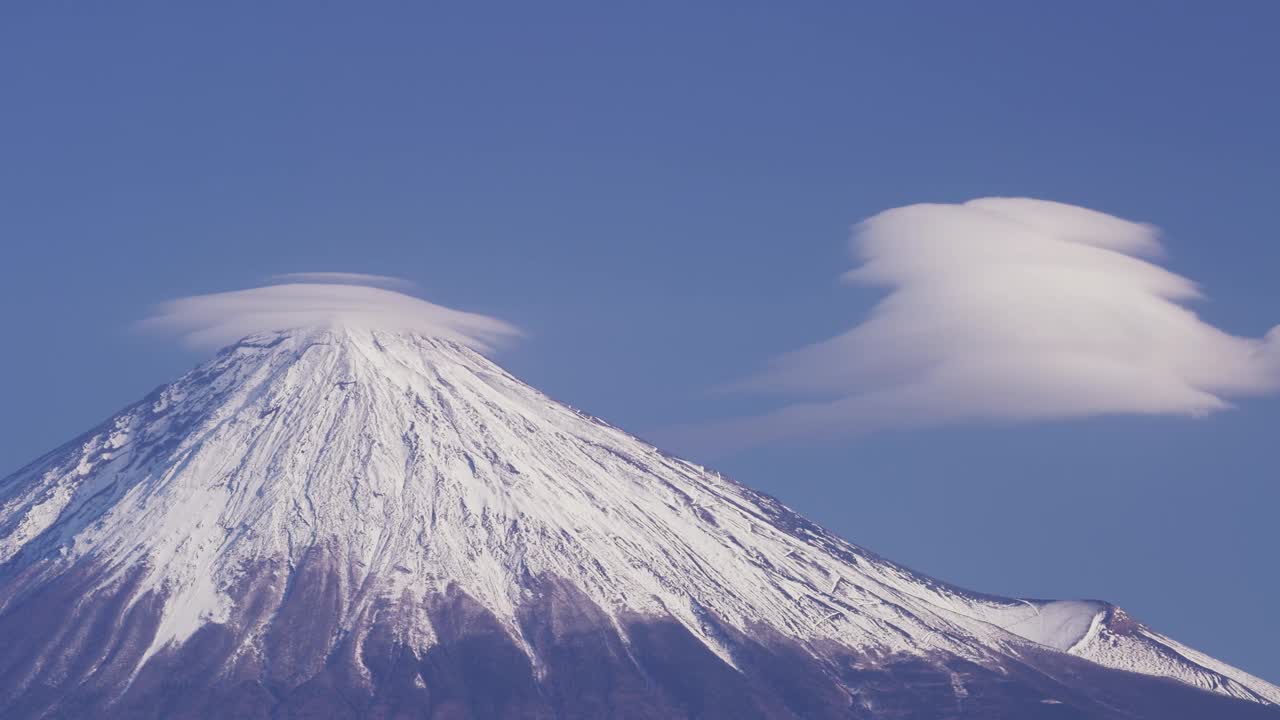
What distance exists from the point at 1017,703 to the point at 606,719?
115 feet

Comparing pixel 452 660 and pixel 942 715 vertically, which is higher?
pixel 942 715

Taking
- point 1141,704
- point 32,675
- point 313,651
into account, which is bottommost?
point 32,675

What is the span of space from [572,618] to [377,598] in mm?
16764

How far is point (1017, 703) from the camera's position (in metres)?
192

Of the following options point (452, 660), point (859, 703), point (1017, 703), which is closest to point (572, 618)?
point (452, 660)

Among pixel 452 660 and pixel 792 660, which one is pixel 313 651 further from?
Result: pixel 792 660

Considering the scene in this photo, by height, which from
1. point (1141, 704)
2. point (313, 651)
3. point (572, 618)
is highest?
point (1141, 704)

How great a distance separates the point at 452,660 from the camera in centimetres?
19062

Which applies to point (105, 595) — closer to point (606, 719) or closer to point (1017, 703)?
point (606, 719)

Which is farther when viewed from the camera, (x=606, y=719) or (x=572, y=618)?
(x=572, y=618)

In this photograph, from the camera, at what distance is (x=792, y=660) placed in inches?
7746

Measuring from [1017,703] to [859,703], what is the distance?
13236mm

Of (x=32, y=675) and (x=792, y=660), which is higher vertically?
(x=792, y=660)

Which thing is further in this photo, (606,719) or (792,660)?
(792,660)
